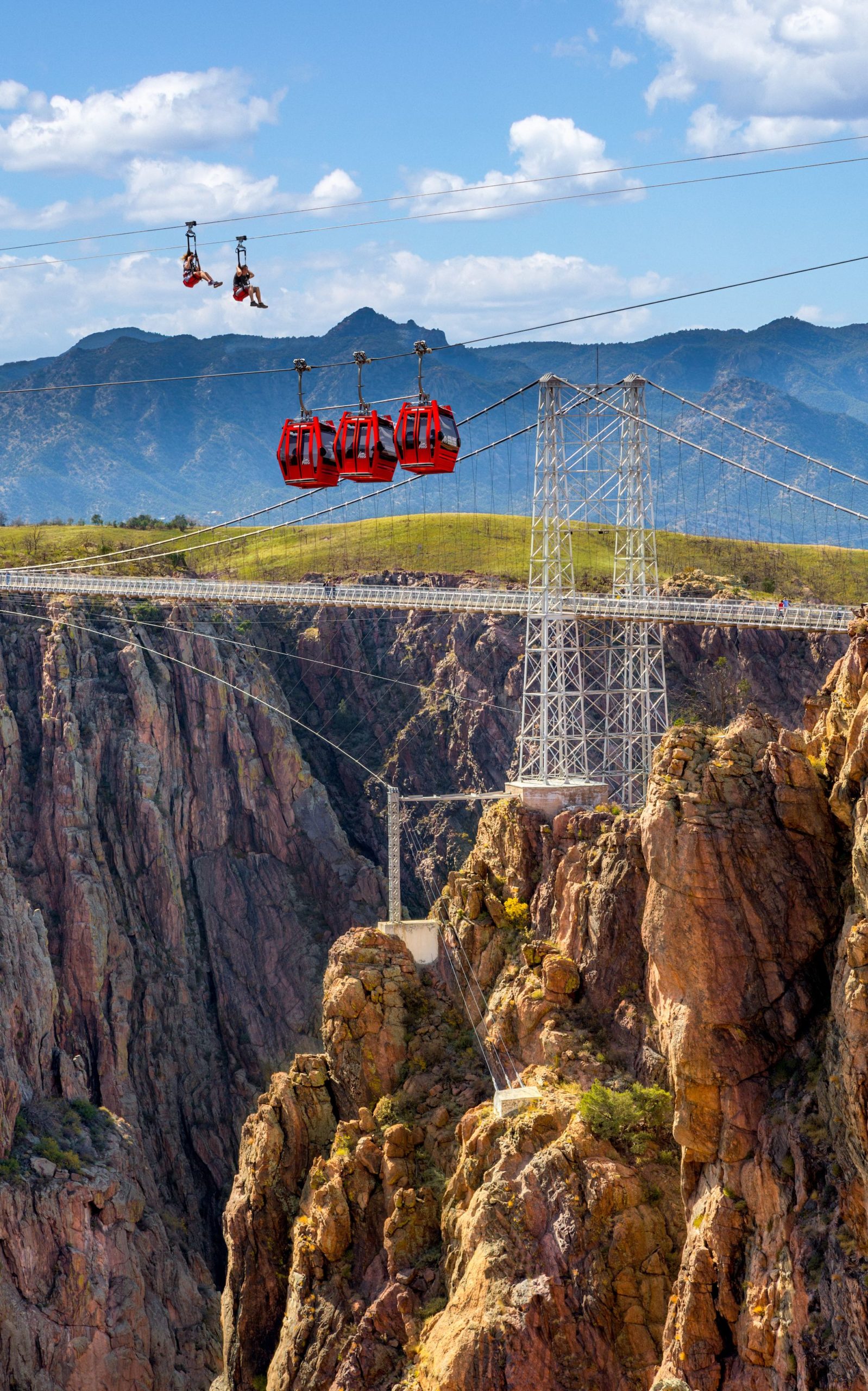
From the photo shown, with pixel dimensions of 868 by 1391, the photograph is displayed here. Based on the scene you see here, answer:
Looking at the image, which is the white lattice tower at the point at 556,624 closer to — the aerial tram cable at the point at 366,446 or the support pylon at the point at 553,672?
the support pylon at the point at 553,672

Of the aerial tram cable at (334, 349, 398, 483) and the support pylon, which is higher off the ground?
the aerial tram cable at (334, 349, 398, 483)

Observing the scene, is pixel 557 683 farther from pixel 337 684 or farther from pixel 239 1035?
pixel 337 684

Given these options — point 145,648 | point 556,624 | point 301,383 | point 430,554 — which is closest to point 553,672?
point 556,624

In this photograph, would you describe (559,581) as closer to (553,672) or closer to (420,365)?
(553,672)

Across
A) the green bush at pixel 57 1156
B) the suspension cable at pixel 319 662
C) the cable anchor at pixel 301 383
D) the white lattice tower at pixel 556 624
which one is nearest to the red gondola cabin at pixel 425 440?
the cable anchor at pixel 301 383

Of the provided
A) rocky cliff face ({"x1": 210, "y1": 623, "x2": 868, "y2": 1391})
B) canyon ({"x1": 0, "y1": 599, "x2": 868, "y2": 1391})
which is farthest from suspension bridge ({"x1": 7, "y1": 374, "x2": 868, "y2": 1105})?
rocky cliff face ({"x1": 210, "y1": 623, "x2": 868, "y2": 1391})

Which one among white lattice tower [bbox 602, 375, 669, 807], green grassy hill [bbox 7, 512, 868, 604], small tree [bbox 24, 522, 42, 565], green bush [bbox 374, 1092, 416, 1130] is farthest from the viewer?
small tree [bbox 24, 522, 42, 565]

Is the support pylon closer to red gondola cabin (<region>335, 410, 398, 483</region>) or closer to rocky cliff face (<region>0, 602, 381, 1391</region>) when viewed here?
red gondola cabin (<region>335, 410, 398, 483</region>)
